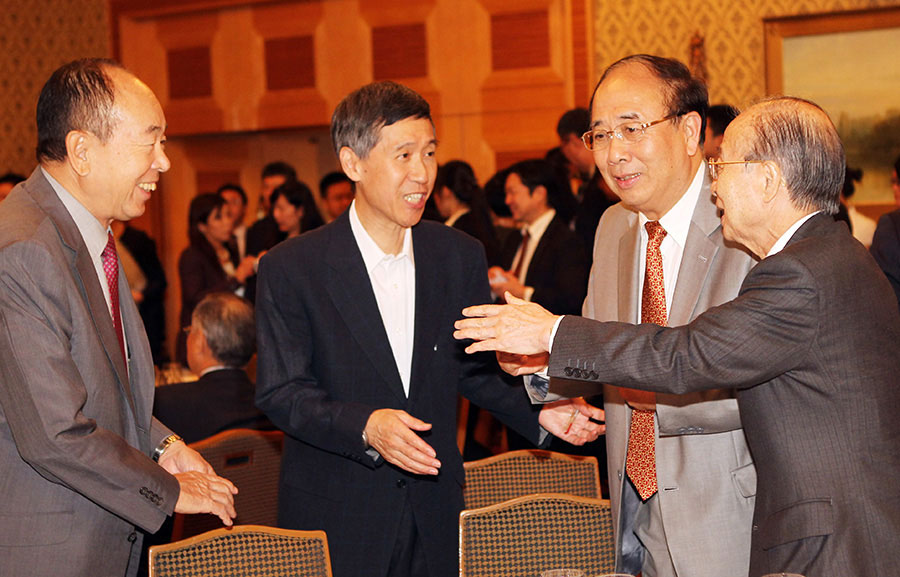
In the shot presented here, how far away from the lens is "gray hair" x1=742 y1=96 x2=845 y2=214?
6.53 feet

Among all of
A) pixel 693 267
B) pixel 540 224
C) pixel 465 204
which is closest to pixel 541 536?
pixel 693 267

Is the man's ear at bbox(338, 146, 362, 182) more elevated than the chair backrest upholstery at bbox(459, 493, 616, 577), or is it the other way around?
the man's ear at bbox(338, 146, 362, 182)

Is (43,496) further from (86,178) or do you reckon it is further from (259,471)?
(259,471)

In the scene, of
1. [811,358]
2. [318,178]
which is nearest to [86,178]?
[811,358]

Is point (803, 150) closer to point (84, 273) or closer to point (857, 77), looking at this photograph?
point (84, 273)

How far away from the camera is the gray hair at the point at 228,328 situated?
13.4ft

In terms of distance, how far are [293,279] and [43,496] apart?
0.85 metres

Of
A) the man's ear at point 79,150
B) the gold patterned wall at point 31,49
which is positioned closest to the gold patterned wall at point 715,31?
the gold patterned wall at point 31,49

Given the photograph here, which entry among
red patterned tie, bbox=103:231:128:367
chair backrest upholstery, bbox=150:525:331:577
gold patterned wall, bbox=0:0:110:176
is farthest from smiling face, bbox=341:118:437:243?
gold patterned wall, bbox=0:0:110:176

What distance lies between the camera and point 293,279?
2658 mm

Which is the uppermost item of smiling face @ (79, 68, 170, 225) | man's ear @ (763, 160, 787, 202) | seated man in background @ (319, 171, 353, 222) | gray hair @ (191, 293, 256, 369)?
seated man in background @ (319, 171, 353, 222)

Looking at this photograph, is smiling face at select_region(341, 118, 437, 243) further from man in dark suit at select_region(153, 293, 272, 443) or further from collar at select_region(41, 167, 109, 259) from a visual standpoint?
man in dark suit at select_region(153, 293, 272, 443)

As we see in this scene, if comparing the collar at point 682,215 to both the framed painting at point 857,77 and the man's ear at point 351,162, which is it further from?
the framed painting at point 857,77

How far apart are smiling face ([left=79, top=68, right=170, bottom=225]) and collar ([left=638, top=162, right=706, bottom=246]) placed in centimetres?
125
